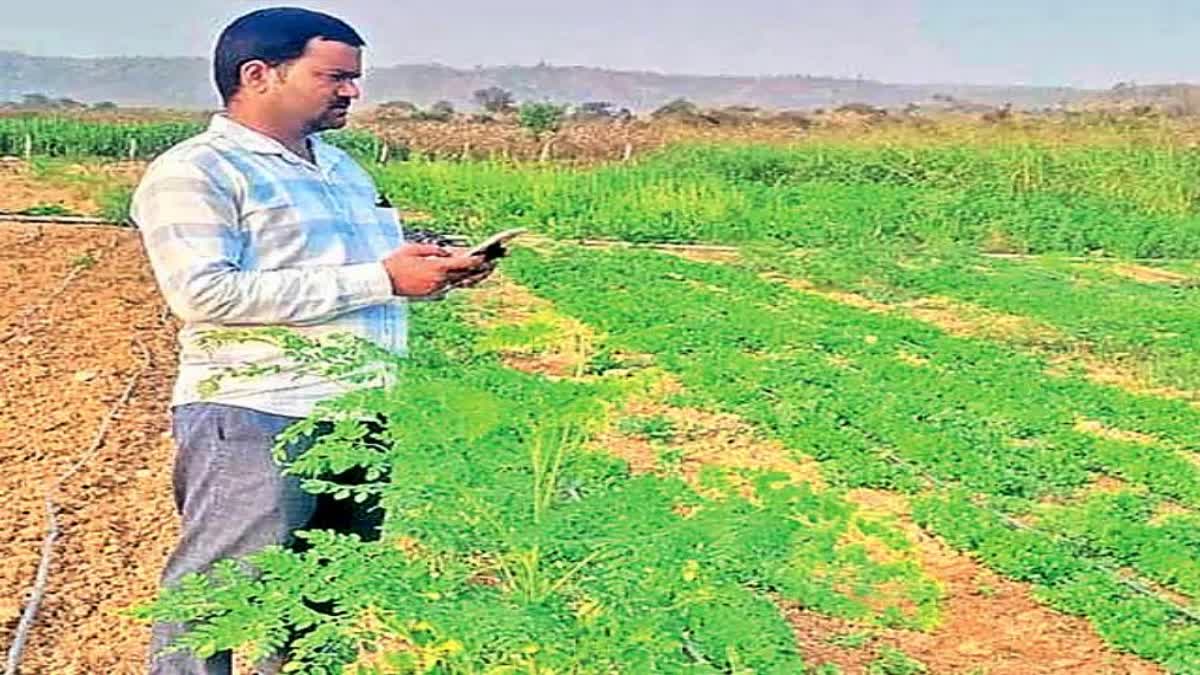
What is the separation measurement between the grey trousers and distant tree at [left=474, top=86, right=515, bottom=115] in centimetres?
3700

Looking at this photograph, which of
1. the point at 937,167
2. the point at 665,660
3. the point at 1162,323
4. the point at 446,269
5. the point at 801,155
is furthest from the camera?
the point at 801,155

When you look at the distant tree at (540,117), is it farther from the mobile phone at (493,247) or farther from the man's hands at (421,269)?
the man's hands at (421,269)

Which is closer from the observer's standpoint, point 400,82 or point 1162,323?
point 1162,323

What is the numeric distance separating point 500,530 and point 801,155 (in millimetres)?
21644

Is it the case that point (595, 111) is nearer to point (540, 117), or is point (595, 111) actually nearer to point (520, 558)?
point (540, 117)

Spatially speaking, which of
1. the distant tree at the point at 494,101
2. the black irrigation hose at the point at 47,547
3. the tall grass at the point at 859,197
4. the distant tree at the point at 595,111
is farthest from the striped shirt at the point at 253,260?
the distant tree at the point at 494,101

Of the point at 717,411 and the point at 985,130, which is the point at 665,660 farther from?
the point at 985,130

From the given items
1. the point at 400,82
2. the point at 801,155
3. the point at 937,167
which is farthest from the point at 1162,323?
the point at 400,82

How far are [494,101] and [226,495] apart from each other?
37.9 meters

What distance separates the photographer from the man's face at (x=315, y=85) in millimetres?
3016

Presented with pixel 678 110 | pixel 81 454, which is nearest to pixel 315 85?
pixel 81 454

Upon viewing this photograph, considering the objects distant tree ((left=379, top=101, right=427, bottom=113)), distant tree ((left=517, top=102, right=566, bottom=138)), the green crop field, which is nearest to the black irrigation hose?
the green crop field

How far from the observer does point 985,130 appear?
26266mm

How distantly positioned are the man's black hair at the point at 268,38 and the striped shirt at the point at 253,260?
85mm
